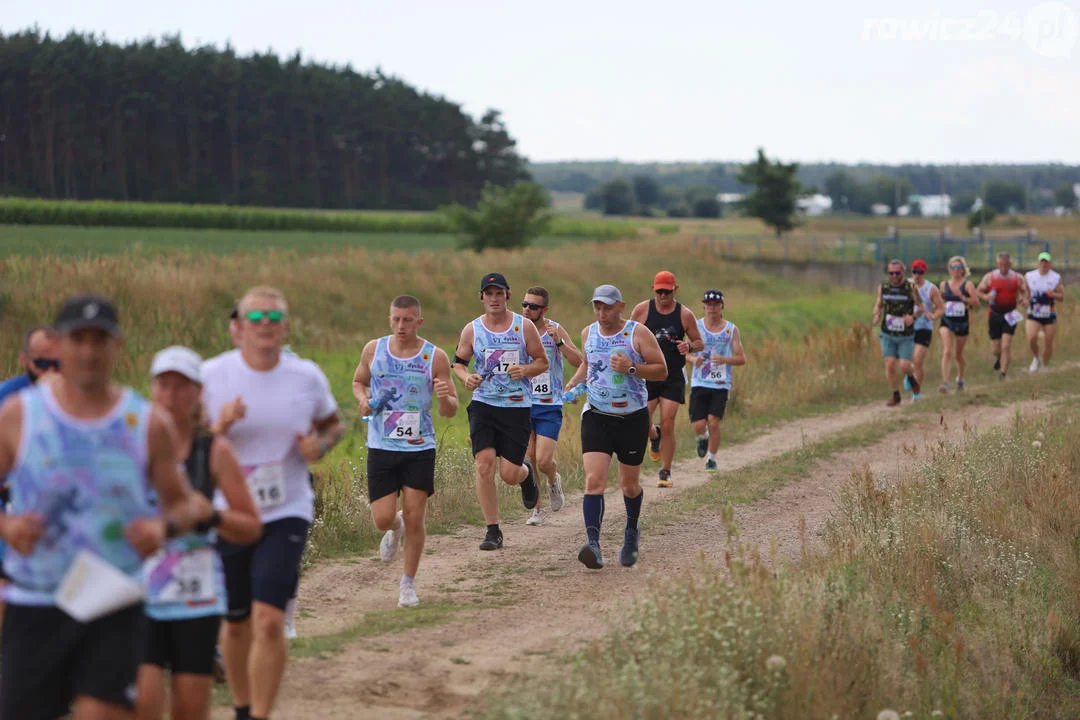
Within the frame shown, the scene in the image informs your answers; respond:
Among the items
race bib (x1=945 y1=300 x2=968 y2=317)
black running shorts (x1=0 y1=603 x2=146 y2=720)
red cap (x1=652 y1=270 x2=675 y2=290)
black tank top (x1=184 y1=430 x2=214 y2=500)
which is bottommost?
race bib (x1=945 y1=300 x2=968 y2=317)

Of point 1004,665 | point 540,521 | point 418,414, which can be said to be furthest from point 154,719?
point 540,521

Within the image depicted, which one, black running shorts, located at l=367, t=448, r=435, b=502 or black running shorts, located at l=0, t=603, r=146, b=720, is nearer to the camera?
black running shorts, located at l=0, t=603, r=146, b=720

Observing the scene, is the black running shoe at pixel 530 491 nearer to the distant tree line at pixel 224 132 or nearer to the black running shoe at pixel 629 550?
the black running shoe at pixel 629 550

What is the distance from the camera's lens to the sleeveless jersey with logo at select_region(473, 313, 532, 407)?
34.7ft

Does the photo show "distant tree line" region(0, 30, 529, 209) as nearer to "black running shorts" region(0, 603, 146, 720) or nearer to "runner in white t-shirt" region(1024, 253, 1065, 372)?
"runner in white t-shirt" region(1024, 253, 1065, 372)

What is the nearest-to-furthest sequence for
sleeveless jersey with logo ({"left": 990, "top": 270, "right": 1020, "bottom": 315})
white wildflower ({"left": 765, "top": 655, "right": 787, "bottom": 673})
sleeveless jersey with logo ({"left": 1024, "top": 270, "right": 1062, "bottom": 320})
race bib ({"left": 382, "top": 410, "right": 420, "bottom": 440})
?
white wildflower ({"left": 765, "top": 655, "right": 787, "bottom": 673}) < race bib ({"left": 382, "top": 410, "right": 420, "bottom": 440}) < sleeveless jersey with logo ({"left": 1024, "top": 270, "right": 1062, "bottom": 320}) < sleeveless jersey with logo ({"left": 990, "top": 270, "right": 1020, "bottom": 315})

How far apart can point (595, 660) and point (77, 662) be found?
2.71 metres

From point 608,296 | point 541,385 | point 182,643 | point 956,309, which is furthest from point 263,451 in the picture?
point 956,309

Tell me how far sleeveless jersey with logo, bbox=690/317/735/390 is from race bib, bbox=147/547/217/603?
994cm

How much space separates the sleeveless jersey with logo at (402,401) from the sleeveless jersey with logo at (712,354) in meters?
6.19

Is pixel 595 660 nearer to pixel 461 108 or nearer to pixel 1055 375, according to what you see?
pixel 1055 375

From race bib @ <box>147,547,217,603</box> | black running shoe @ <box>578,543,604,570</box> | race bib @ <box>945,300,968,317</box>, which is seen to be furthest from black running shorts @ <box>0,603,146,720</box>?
race bib @ <box>945,300,968,317</box>

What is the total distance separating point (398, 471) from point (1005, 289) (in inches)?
649

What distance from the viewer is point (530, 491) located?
1191 centimetres
